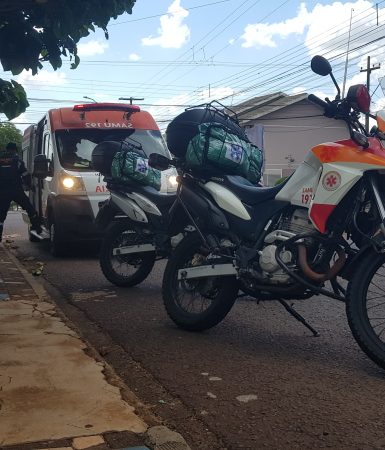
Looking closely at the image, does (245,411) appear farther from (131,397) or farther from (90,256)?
(90,256)

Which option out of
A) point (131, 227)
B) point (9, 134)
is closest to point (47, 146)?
point (131, 227)

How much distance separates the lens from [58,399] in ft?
10.6

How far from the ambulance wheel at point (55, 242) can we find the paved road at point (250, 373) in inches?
117

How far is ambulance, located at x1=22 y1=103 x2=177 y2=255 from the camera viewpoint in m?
8.69

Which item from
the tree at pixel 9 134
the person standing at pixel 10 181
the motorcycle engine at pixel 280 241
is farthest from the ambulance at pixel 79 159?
the tree at pixel 9 134

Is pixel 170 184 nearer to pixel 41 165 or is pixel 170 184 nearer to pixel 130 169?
pixel 41 165

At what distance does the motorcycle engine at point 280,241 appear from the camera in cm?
400

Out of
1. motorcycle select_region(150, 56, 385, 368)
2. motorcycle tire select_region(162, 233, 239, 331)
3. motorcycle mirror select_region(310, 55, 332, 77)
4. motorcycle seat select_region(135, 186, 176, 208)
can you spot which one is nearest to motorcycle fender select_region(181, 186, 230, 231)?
motorcycle select_region(150, 56, 385, 368)

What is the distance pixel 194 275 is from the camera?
15.1 ft

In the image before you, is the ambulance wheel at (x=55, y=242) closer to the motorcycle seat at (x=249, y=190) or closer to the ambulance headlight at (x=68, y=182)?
the ambulance headlight at (x=68, y=182)

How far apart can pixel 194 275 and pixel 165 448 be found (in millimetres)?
2009

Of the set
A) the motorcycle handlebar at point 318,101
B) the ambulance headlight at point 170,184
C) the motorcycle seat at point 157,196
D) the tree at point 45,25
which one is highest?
the tree at point 45,25

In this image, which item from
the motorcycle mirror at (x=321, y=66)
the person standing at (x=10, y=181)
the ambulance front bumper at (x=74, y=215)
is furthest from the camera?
the person standing at (x=10, y=181)

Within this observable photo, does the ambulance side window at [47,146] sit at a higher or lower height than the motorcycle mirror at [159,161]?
higher
